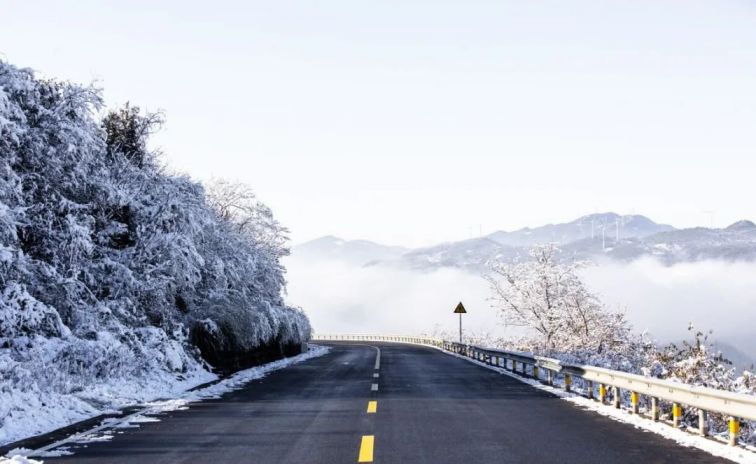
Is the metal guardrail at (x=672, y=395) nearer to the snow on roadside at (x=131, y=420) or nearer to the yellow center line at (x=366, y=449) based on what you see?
the yellow center line at (x=366, y=449)

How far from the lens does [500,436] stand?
34.1 feet

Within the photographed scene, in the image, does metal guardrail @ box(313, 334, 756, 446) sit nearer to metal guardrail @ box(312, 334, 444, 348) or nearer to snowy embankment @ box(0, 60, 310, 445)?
snowy embankment @ box(0, 60, 310, 445)

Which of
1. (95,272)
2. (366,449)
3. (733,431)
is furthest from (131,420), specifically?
(95,272)

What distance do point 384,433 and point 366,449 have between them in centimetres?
138

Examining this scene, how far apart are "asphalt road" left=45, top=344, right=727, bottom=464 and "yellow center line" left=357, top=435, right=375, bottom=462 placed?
0.01 metres

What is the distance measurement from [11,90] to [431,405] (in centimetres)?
1203

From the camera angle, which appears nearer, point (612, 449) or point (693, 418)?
point (612, 449)

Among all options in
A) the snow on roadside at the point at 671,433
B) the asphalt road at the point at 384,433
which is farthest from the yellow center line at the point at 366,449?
the snow on roadside at the point at 671,433

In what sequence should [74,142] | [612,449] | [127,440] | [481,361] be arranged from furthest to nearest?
[481,361] → [74,142] → [127,440] → [612,449]

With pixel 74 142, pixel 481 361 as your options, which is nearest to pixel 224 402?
pixel 74 142

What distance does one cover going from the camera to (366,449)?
9.21 meters

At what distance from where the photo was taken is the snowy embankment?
52.1 ft

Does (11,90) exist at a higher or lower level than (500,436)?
higher

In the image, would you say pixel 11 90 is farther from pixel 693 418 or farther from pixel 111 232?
pixel 693 418
